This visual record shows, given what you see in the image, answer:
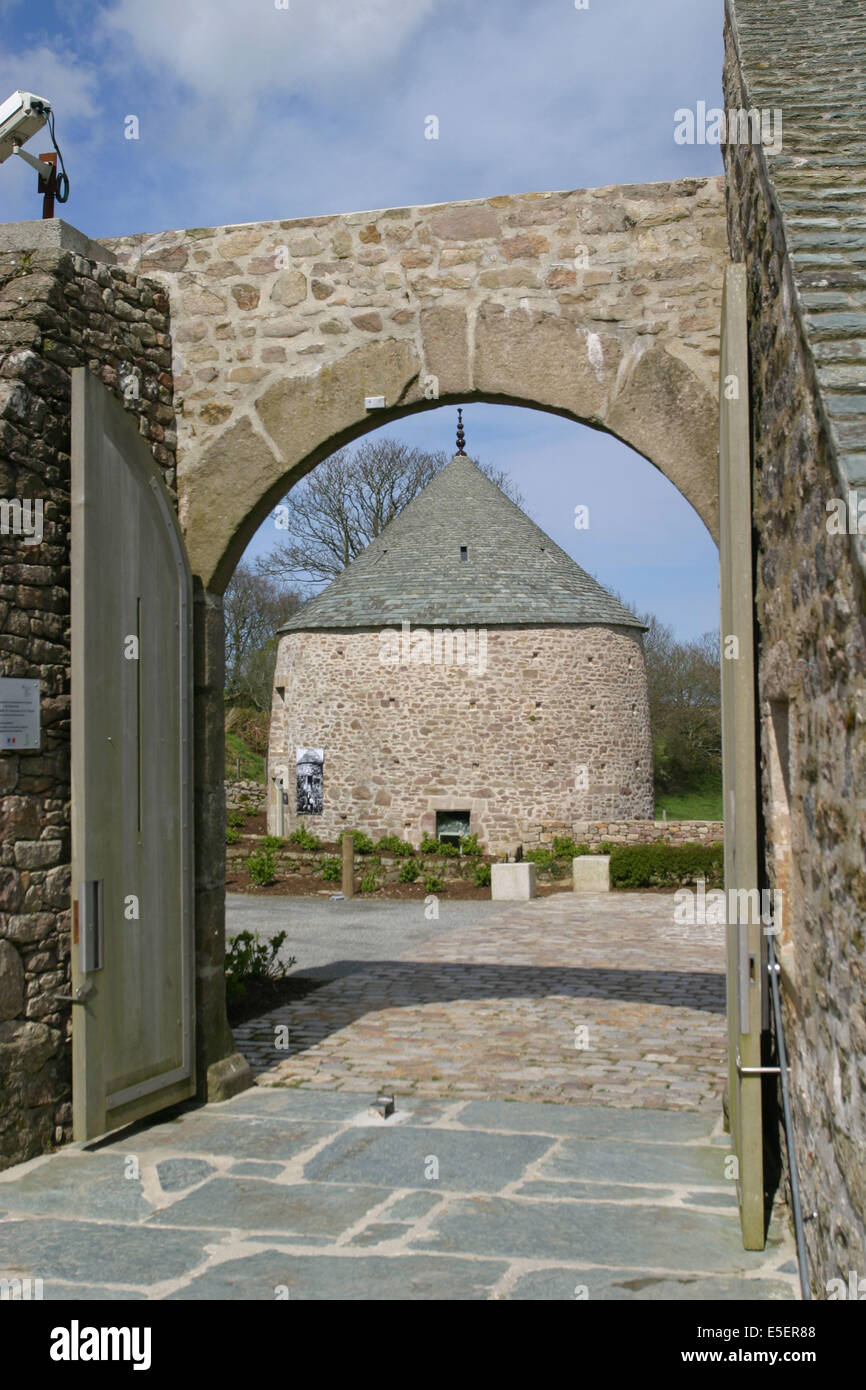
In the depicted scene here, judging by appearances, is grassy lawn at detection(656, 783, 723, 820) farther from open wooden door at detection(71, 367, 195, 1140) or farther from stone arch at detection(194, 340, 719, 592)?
open wooden door at detection(71, 367, 195, 1140)

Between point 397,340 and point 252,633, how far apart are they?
28203 mm

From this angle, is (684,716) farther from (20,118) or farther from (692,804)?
(20,118)

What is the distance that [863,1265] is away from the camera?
8.03 ft

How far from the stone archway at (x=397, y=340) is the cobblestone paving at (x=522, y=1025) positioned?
1.05 metres

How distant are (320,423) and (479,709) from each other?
47.4 feet

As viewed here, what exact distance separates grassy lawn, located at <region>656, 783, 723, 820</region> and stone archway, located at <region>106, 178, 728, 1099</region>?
23.7m

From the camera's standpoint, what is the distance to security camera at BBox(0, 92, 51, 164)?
5336mm

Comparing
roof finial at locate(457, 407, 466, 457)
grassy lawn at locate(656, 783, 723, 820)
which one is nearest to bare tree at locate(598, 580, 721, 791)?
grassy lawn at locate(656, 783, 723, 820)

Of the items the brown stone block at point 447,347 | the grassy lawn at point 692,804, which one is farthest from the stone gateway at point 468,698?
the brown stone block at point 447,347

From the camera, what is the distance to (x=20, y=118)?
534 centimetres

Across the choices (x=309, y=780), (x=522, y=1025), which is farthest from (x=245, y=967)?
(x=309, y=780)

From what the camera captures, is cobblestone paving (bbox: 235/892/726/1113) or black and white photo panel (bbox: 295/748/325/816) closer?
cobblestone paving (bbox: 235/892/726/1113)

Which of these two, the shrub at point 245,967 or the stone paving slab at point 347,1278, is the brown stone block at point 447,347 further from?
the shrub at point 245,967
